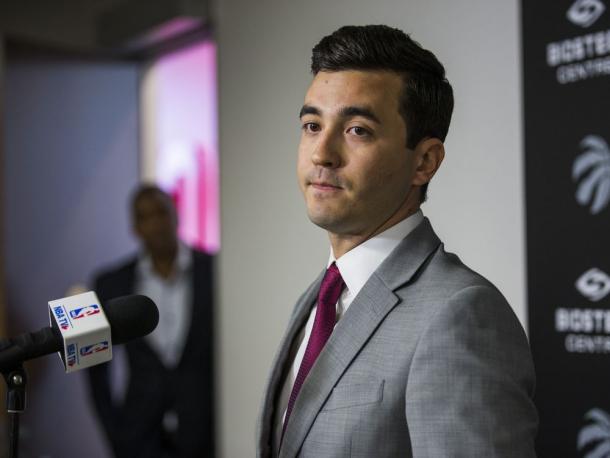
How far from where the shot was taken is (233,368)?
352cm

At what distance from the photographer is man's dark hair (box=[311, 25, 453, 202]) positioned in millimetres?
1210

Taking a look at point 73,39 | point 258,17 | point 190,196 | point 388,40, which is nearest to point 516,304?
point 388,40

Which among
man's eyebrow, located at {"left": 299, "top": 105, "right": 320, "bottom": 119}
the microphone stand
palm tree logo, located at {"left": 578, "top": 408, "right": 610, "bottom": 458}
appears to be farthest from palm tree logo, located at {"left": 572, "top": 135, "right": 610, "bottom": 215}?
the microphone stand

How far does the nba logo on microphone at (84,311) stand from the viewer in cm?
97

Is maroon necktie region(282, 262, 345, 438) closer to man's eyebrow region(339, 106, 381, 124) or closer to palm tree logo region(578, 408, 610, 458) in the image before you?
man's eyebrow region(339, 106, 381, 124)

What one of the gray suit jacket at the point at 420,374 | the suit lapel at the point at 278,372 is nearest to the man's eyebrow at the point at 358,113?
the gray suit jacket at the point at 420,374

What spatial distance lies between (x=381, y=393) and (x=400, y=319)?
0.40 ft

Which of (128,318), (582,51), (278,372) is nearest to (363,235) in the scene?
(278,372)

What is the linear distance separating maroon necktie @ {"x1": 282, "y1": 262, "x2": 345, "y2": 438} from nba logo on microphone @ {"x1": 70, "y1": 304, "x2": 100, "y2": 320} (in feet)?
1.24

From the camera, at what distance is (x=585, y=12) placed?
2.04 metres

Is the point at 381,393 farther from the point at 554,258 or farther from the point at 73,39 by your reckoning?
the point at 73,39

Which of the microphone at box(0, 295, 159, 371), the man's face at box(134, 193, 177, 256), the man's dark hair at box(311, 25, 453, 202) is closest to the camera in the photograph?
the microphone at box(0, 295, 159, 371)

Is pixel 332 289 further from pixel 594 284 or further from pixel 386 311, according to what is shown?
pixel 594 284

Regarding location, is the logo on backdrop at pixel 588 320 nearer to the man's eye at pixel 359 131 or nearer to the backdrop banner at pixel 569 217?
the backdrop banner at pixel 569 217
